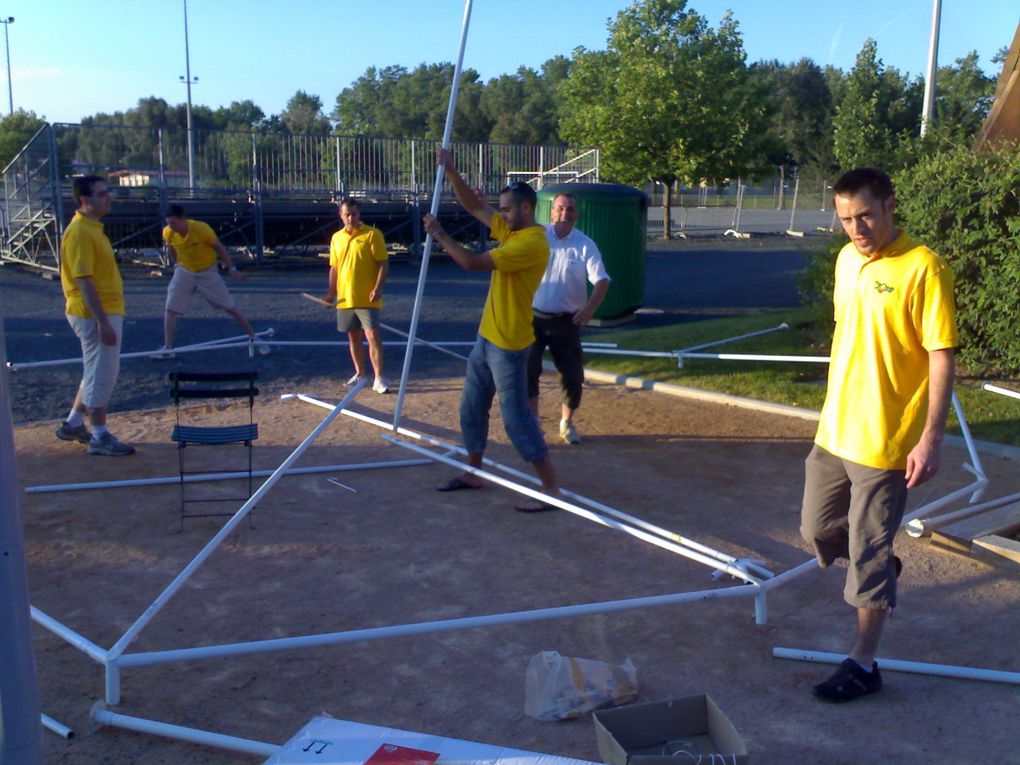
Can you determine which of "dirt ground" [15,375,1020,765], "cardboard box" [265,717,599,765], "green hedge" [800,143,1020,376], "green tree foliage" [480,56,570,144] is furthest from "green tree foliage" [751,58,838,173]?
"cardboard box" [265,717,599,765]

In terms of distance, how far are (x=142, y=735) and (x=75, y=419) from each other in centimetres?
452

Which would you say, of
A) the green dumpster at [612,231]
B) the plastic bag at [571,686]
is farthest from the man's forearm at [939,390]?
the green dumpster at [612,231]

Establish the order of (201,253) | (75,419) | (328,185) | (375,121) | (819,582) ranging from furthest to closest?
(375,121), (328,185), (201,253), (75,419), (819,582)

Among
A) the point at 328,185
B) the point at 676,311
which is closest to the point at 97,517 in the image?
the point at 676,311

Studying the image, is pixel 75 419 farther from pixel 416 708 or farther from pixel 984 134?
pixel 984 134

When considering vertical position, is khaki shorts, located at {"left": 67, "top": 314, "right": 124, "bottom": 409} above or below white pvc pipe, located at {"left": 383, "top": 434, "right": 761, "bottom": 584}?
above

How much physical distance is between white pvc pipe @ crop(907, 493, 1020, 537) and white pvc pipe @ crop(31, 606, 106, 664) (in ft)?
14.4

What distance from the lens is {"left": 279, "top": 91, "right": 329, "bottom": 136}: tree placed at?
62653 millimetres

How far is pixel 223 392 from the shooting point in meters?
6.65

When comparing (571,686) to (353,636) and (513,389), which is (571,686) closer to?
(353,636)

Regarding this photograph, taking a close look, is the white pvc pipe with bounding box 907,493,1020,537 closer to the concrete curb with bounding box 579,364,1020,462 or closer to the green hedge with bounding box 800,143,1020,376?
the concrete curb with bounding box 579,364,1020,462

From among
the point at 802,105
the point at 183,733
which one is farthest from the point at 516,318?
the point at 802,105

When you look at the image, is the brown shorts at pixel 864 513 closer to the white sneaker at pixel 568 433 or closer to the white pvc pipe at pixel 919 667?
the white pvc pipe at pixel 919 667

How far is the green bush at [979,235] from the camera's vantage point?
9.66 metres
